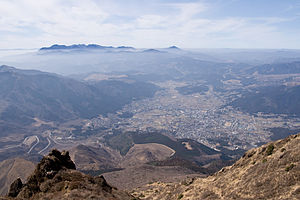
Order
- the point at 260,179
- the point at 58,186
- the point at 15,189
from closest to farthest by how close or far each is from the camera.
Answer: the point at 260,179
the point at 58,186
the point at 15,189

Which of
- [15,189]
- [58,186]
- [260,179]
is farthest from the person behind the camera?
[15,189]

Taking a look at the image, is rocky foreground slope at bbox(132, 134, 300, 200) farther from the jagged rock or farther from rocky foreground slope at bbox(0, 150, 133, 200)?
the jagged rock

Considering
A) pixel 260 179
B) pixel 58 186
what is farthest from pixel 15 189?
pixel 260 179

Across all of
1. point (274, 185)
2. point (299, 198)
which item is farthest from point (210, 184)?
point (299, 198)

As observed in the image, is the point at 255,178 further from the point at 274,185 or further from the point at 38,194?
the point at 38,194

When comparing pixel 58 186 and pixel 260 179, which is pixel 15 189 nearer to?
pixel 58 186

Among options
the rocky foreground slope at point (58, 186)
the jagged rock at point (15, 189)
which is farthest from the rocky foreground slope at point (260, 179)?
the jagged rock at point (15, 189)
